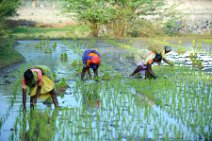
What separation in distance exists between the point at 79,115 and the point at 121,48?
13908mm

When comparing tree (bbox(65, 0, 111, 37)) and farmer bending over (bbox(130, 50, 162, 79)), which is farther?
tree (bbox(65, 0, 111, 37))

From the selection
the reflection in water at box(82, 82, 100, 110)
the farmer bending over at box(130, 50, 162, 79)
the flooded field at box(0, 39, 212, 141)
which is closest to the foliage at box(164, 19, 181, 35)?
the flooded field at box(0, 39, 212, 141)

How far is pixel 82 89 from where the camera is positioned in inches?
433

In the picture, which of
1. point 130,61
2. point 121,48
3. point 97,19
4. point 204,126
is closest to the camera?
point 204,126

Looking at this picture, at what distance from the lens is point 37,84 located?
8508mm

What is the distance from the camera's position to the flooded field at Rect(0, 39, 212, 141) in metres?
7.23

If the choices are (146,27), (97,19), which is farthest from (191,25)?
(97,19)

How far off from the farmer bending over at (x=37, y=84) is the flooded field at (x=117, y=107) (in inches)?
8.8

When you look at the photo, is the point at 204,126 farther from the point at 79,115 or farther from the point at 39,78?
the point at 39,78

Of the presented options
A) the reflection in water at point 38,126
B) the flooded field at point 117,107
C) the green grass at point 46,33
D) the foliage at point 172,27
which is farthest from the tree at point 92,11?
the reflection in water at point 38,126

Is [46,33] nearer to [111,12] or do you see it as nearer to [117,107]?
[111,12]

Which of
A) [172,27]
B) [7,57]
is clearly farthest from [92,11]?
[7,57]

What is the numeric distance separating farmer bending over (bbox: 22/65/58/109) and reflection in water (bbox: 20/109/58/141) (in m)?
0.30

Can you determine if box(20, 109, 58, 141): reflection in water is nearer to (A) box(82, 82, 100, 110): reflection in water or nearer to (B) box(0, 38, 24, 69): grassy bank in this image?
(A) box(82, 82, 100, 110): reflection in water
